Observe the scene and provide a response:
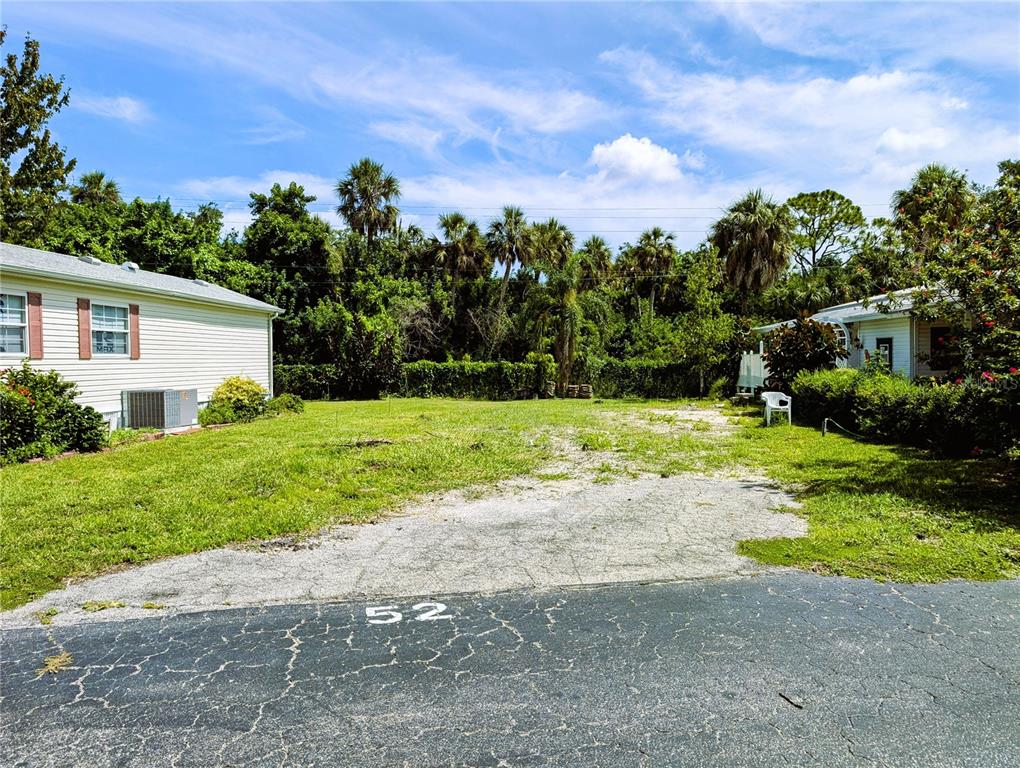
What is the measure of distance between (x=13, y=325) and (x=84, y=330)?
142 cm

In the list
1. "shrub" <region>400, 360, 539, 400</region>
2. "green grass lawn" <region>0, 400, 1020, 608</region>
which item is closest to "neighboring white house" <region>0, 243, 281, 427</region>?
"green grass lawn" <region>0, 400, 1020, 608</region>

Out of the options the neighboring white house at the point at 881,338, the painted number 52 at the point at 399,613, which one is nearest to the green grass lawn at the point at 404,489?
the painted number 52 at the point at 399,613

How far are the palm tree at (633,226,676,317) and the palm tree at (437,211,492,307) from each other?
11179mm

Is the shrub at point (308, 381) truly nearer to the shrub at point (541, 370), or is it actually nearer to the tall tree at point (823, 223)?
the shrub at point (541, 370)

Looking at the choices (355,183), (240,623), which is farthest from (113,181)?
(240,623)

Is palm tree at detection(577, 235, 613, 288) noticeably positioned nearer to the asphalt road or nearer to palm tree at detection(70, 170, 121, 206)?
palm tree at detection(70, 170, 121, 206)

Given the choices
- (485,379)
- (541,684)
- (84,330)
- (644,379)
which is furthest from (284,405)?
(541,684)

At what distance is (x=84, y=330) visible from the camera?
1339cm

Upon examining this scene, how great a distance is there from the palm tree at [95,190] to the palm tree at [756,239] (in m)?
33.8

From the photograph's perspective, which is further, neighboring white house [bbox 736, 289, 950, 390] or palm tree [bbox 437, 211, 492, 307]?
palm tree [bbox 437, 211, 492, 307]

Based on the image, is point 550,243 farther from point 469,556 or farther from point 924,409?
point 469,556

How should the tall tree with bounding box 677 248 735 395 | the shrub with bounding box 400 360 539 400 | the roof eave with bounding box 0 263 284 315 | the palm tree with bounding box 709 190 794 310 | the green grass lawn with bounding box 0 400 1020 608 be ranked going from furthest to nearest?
the palm tree with bounding box 709 190 794 310, the shrub with bounding box 400 360 539 400, the tall tree with bounding box 677 248 735 395, the roof eave with bounding box 0 263 284 315, the green grass lawn with bounding box 0 400 1020 608

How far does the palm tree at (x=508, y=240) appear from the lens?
1278 inches

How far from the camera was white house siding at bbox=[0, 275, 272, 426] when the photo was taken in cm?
1276
